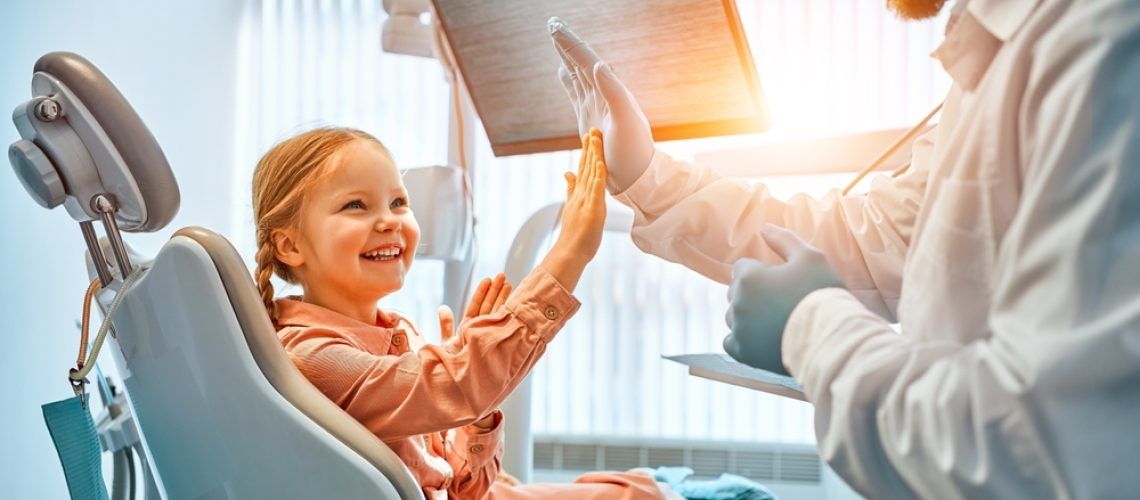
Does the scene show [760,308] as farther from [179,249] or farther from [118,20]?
[118,20]

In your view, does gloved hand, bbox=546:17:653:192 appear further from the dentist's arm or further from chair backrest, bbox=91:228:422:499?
chair backrest, bbox=91:228:422:499

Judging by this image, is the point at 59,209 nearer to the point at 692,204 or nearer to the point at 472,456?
the point at 472,456

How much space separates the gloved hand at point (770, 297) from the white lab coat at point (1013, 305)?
0.08 feet

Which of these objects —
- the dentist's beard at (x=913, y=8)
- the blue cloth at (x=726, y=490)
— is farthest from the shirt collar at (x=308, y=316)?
the blue cloth at (x=726, y=490)

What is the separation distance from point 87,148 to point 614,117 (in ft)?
2.08

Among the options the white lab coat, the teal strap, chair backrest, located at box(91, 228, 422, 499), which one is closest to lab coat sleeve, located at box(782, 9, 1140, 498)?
the white lab coat

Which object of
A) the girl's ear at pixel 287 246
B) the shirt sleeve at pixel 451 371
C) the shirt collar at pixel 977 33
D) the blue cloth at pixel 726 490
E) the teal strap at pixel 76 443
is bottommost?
the blue cloth at pixel 726 490

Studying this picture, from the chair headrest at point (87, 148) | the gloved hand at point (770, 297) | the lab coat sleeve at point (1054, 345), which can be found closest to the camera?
the lab coat sleeve at point (1054, 345)

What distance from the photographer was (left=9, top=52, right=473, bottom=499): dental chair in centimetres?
95

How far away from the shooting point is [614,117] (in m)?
1.19

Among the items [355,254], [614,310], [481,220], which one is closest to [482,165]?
[481,220]

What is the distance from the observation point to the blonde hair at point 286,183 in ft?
4.20

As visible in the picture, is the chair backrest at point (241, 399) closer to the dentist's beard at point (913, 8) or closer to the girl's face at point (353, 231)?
the girl's face at point (353, 231)

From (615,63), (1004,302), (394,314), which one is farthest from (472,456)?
(1004,302)
